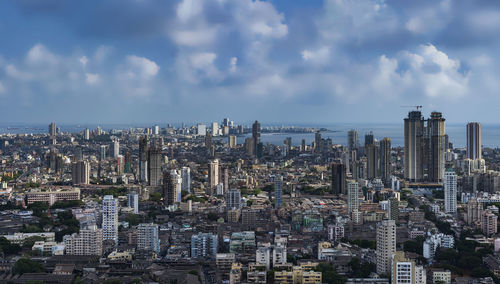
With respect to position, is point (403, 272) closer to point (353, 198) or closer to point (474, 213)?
point (474, 213)

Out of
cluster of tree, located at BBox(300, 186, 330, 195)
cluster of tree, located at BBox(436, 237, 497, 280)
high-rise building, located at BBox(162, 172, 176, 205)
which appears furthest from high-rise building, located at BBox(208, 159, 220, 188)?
cluster of tree, located at BBox(436, 237, 497, 280)

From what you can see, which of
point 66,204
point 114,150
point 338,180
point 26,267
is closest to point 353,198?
point 338,180

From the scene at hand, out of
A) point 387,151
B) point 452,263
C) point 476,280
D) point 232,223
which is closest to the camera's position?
point 476,280

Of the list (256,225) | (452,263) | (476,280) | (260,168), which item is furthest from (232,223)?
(260,168)

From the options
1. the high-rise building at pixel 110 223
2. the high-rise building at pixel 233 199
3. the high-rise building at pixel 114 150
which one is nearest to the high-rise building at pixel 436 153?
the high-rise building at pixel 233 199

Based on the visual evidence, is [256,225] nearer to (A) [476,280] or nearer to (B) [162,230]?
(B) [162,230]

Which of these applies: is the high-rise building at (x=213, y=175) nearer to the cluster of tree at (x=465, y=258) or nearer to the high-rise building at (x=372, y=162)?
the high-rise building at (x=372, y=162)
